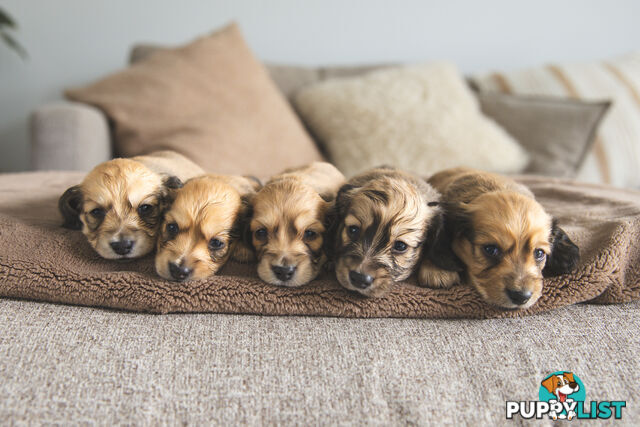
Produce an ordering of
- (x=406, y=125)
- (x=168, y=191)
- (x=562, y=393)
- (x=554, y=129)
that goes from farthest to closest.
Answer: (x=554, y=129) → (x=406, y=125) → (x=168, y=191) → (x=562, y=393)

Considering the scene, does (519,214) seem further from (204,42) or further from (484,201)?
(204,42)

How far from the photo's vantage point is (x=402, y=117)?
3.99 metres

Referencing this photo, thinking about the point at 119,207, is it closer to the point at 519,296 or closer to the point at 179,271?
the point at 179,271

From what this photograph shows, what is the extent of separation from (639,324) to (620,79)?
3.52m

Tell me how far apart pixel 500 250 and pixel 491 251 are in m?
0.03

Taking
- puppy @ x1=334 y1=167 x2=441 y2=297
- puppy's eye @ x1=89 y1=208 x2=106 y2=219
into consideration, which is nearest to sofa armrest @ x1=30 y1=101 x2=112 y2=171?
puppy's eye @ x1=89 y1=208 x2=106 y2=219

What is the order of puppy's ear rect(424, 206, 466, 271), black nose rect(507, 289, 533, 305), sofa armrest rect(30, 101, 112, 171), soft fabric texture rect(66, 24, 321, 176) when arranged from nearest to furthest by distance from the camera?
1. black nose rect(507, 289, 533, 305)
2. puppy's ear rect(424, 206, 466, 271)
3. sofa armrest rect(30, 101, 112, 171)
4. soft fabric texture rect(66, 24, 321, 176)

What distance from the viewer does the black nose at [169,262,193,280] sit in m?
1.74

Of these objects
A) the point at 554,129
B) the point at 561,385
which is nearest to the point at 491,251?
the point at 561,385

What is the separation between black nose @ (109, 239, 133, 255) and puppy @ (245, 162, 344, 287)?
49 cm

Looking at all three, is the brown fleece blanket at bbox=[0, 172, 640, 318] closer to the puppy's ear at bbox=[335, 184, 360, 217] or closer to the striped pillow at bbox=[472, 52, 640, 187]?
the puppy's ear at bbox=[335, 184, 360, 217]

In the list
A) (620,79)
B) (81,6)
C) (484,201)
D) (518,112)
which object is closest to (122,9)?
(81,6)

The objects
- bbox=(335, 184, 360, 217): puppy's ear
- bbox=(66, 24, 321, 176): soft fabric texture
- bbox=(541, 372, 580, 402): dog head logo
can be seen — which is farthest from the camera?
bbox=(66, 24, 321, 176): soft fabric texture

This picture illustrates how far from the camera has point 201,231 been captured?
6.16ft
